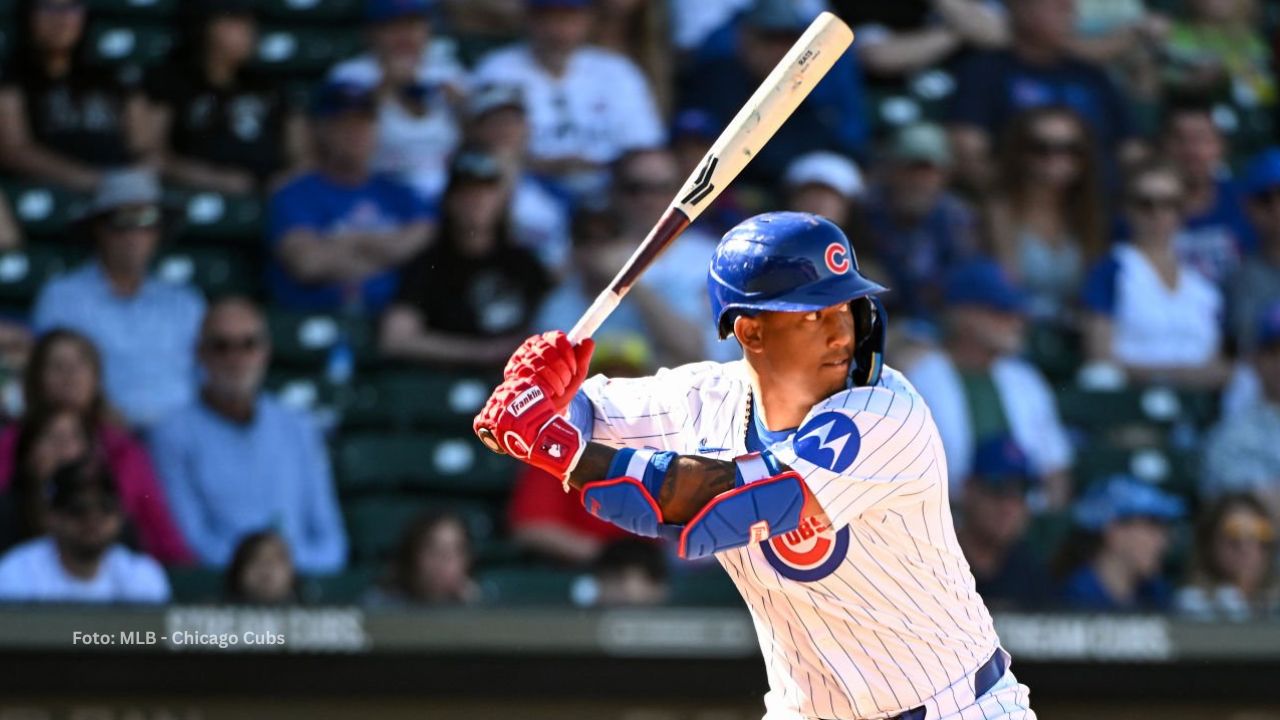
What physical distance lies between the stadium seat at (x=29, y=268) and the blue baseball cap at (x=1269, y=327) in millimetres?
4456

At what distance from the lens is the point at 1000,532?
6359 millimetres

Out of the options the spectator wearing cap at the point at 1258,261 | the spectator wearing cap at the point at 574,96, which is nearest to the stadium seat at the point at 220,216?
the spectator wearing cap at the point at 574,96

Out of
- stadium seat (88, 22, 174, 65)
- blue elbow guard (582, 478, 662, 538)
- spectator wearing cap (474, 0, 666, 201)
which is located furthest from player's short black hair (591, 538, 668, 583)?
blue elbow guard (582, 478, 662, 538)

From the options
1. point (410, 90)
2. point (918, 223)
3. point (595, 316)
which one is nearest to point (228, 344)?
point (410, 90)

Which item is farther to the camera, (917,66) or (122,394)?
(917,66)

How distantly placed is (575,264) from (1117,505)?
2154 mm

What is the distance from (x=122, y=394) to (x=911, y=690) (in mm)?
3702

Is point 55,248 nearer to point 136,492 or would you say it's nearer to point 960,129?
point 136,492

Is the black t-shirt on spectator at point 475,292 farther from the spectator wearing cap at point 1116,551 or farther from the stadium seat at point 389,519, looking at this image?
the spectator wearing cap at point 1116,551

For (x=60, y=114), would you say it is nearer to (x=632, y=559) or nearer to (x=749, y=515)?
(x=632, y=559)

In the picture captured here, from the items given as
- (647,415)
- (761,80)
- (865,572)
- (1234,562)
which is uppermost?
(647,415)

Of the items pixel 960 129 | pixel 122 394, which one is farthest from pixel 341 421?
pixel 960 129

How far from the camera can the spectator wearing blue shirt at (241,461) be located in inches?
236

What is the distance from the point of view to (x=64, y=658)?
227 inches
